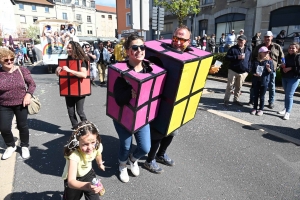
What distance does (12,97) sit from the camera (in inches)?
115

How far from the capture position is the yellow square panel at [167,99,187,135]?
2.32 m

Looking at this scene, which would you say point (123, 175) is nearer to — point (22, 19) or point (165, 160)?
point (165, 160)

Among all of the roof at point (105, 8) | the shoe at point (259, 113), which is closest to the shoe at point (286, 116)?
the shoe at point (259, 113)

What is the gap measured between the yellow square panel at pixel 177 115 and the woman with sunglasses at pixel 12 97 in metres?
2.04

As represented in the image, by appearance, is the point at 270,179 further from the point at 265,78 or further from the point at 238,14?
the point at 238,14

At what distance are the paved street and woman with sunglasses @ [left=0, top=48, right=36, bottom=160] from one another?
268 mm

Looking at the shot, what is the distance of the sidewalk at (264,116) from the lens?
13.3 feet

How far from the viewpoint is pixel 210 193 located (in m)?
2.45

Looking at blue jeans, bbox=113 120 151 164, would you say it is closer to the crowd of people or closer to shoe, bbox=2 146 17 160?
the crowd of people

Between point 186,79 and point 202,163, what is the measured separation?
1.44m

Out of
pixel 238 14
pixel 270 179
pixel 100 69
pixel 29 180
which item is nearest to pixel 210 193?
pixel 270 179

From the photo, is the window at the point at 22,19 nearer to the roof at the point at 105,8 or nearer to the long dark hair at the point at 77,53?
the roof at the point at 105,8

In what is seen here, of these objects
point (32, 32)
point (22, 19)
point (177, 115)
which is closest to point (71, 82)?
point (177, 115)

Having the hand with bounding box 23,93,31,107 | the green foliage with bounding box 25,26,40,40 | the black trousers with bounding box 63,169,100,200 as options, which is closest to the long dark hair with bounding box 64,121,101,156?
the black trousers with bounding box 63,169,100,200
